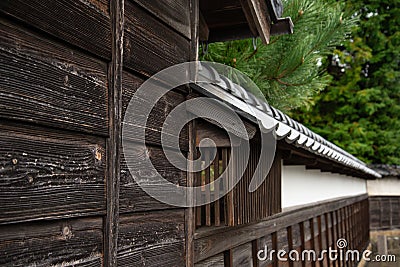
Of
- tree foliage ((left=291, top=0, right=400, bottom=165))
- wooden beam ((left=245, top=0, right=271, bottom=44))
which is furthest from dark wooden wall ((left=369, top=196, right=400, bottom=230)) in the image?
wooden beam ((left=245, top=0, right=271, bottom=44))

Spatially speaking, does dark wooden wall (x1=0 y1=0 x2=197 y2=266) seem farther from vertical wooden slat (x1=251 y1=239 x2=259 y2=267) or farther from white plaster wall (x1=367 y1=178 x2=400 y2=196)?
white plaster wall (x1=367 y1=178 x2=400 y2=196)

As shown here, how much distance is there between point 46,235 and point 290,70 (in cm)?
438

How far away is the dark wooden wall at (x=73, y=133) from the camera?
98cm

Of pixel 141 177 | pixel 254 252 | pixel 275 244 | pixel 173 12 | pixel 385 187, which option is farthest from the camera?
pixel 385 187

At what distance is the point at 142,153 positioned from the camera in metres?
1.55

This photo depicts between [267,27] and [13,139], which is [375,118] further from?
[13,139]

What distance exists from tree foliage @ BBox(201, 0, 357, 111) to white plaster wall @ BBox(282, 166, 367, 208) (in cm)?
89

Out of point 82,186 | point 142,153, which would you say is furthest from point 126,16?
point 82,186

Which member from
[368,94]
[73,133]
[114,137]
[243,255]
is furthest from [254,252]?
[368,94]

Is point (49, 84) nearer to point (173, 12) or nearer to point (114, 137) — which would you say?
point (114, 137)

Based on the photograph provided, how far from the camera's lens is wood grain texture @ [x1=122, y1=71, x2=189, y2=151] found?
1.45 meters

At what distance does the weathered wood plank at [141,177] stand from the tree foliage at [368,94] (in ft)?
48.3

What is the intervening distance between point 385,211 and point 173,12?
567 inches

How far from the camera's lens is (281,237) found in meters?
4.24
